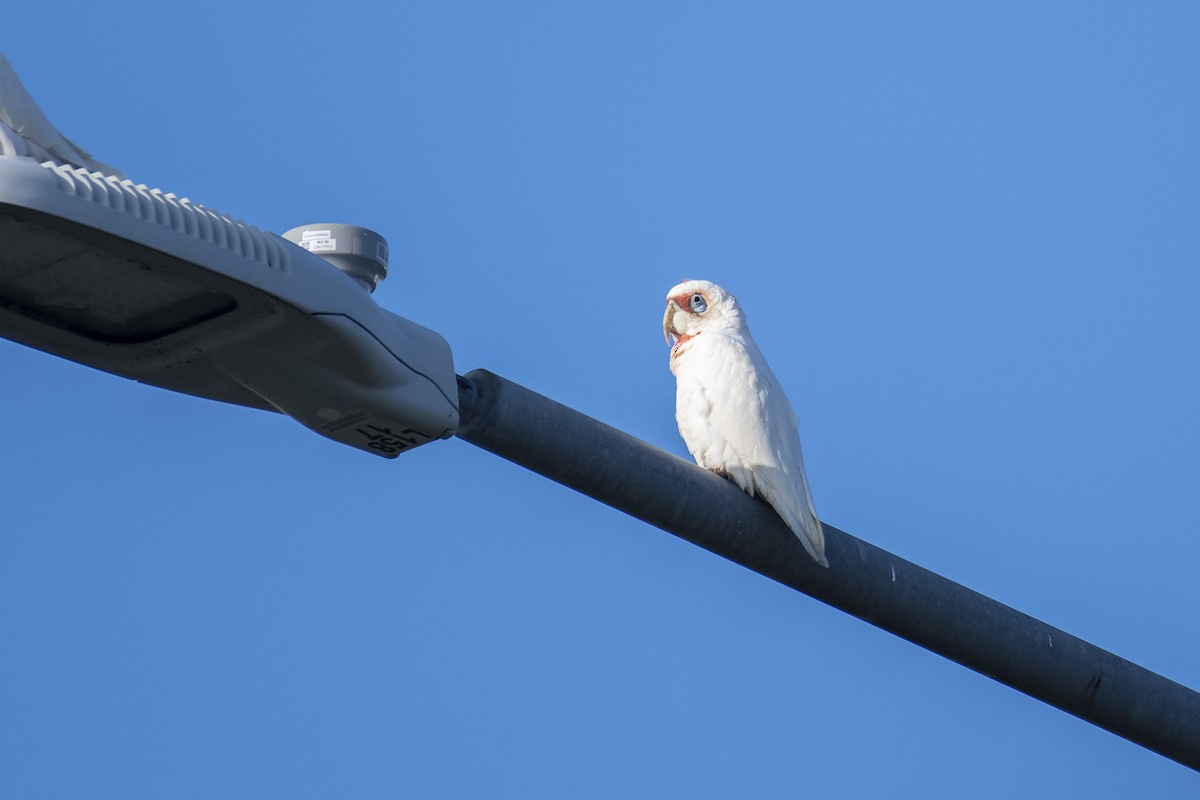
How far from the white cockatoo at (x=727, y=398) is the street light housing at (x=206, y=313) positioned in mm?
1711

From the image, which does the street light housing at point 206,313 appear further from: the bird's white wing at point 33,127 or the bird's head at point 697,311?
the bird's head at point 697,311

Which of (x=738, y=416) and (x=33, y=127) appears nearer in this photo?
(x=33, y=127)

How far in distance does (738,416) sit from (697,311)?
1.18 meters

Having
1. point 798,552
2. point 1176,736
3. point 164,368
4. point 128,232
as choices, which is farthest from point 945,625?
point 128,232

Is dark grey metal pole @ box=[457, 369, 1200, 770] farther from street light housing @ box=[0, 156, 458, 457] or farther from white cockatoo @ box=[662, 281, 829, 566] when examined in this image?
white cockatoo @ box=[662, 281, 829, 566]

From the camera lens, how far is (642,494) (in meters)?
3.03

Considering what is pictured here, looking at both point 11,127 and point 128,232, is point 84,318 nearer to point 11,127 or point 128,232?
point 128,232

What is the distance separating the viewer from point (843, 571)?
3.24 meters

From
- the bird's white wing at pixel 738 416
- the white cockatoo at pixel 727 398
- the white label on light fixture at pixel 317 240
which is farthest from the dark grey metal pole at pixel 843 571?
the bird's white wing at pixel 738 416

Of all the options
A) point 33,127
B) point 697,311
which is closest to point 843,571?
point 33,127

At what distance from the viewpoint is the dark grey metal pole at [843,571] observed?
2.89 meters

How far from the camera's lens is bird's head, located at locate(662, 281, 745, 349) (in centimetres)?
636

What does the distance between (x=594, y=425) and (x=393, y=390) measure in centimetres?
47

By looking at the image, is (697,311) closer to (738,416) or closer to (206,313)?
(738,416)
